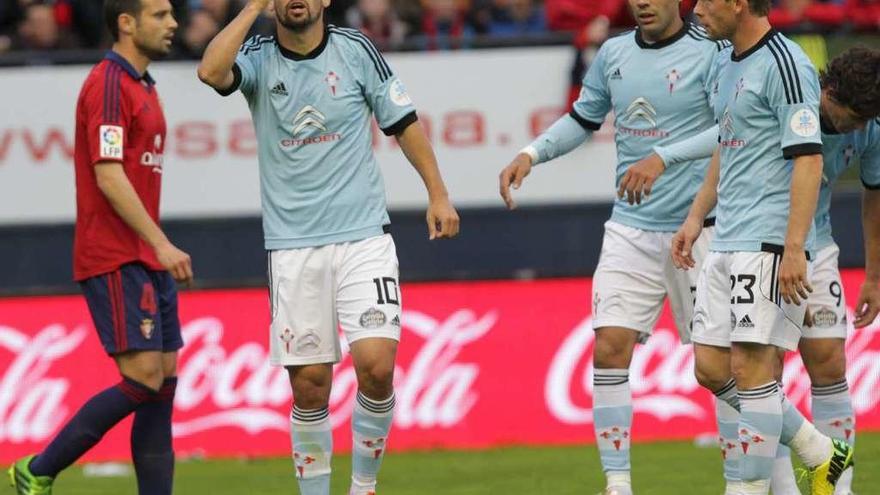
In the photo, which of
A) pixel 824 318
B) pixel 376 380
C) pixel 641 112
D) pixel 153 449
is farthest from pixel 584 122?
pixel 153 449

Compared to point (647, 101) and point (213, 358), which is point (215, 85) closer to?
point (647, 101)

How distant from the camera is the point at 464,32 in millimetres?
14398

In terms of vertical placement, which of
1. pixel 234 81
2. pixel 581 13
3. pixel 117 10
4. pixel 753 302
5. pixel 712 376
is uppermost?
pixel 117 10

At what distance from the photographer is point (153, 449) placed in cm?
813

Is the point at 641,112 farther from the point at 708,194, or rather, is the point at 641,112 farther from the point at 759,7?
the point at 759,7

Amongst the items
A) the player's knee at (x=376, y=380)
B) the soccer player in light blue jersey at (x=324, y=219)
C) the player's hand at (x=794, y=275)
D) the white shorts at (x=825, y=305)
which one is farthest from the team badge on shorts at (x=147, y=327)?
the white shorts at (x=825, y=305)

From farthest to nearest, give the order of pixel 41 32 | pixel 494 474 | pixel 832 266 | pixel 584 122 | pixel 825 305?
pixel 41 32 → pixel 494 474 → pixel 584 122 → pixel 832 266 → pixel 825 305

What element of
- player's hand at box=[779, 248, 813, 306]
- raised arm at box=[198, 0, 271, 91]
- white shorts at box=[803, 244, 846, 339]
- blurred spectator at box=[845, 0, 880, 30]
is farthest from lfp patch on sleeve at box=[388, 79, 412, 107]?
blurred spectator at box=[845, 0, 880, 30]

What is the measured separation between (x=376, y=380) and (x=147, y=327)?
3.29 ft

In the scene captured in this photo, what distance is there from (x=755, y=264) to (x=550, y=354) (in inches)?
180

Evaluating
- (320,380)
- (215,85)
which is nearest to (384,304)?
(320,380)

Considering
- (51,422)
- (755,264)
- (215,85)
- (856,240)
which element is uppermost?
(215,85)

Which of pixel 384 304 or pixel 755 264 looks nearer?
pixel 755 264

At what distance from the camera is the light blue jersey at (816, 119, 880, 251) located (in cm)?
829
